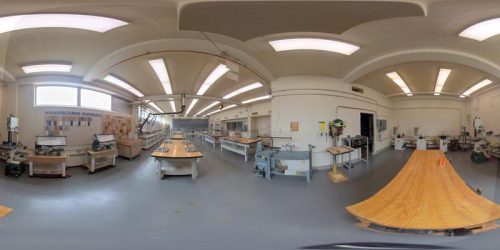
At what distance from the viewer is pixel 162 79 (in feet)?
11.2

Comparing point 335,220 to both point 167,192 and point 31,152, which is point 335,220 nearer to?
point 167,192

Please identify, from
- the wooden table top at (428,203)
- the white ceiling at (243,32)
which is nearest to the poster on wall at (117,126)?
the white ceiling at (243,32)

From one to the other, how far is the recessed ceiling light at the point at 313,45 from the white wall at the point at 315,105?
1153 millimetres

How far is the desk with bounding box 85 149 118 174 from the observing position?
119 inches

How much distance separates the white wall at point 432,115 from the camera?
7.80 ft

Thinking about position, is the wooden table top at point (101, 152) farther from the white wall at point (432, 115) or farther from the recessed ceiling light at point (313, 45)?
the white wall at point (432, 115)

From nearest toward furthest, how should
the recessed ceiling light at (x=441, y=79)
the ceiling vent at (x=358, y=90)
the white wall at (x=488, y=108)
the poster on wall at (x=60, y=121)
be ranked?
the white wall at (x=488, y=108) → the poster on wall at (x=60, y=121) → the recessed ceiling light at (x=441, y=79) → the ceiling vent at (x=358, y=90)

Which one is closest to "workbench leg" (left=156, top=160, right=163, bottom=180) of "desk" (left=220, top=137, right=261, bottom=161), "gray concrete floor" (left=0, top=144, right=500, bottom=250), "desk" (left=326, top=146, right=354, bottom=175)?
"gray concrete floor" (left=0, top=144, right=500, bottom=250)

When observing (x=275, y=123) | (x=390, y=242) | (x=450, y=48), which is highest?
(x=450, y=48)

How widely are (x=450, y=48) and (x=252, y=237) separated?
2.87 m

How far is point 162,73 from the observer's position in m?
3.13

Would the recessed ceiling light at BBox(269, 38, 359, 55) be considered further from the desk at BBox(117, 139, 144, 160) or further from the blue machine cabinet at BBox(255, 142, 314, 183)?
the desk at BBox(117, 139, 144, 160)

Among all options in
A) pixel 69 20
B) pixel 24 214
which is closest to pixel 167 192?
pixel 24 214

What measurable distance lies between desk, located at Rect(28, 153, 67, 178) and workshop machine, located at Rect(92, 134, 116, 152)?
2.30 feet
